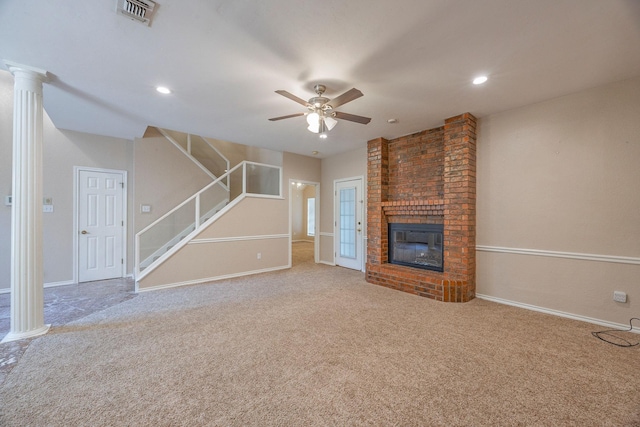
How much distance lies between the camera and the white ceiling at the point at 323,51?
1.82 m

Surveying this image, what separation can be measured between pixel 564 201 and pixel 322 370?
340 cm

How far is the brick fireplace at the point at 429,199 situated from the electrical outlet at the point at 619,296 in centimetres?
136

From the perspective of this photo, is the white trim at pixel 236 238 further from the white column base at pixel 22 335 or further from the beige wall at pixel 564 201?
the beige wall at pixel 564 201

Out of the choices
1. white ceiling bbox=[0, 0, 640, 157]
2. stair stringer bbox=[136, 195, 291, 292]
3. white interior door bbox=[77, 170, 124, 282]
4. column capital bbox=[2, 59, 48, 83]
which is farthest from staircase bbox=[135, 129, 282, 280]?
column capital bbox=[2, 59, 48, 83]

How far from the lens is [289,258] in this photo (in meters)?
5.94

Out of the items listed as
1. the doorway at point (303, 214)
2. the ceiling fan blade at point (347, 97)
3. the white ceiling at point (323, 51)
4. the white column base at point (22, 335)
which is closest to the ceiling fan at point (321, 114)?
the ceiling fan blade at point (347, 97)

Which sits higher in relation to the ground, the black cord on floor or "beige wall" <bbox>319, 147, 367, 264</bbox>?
"beige wall" <bbox>319, 147, 367, 264</bbox>

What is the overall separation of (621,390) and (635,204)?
1.99m

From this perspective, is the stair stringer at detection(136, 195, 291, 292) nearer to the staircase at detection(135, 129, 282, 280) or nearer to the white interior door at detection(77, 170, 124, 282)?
the staircase at detection(135, 129, 282, 280)

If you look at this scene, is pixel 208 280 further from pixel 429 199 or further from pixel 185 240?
pixel 429 199

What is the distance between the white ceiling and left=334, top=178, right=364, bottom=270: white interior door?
2322 millimetres

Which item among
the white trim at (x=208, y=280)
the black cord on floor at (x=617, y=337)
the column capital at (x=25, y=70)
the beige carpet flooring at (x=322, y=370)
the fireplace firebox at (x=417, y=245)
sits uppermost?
the column capital at (x=25, y=70)

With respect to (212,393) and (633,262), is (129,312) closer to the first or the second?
(212,393)

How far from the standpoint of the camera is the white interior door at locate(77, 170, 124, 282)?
15.0 feet
